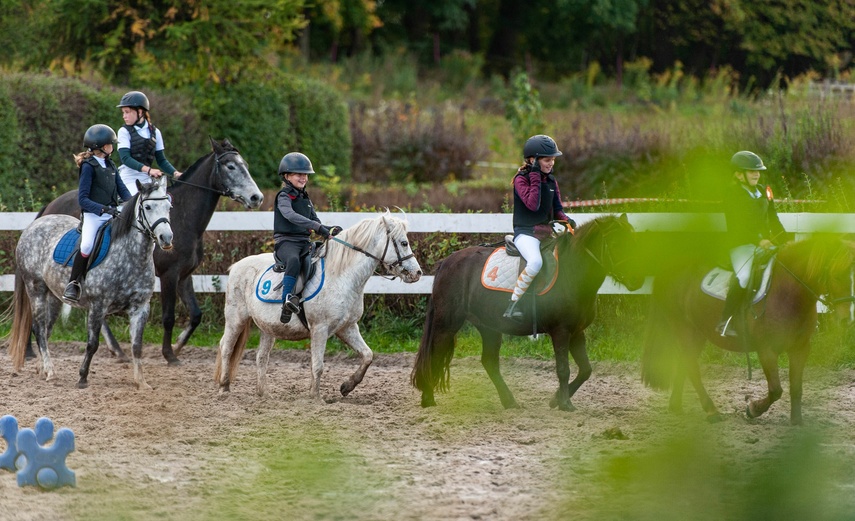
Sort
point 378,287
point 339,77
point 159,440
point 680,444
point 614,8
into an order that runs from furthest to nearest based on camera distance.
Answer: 1. point 614,8
2. point 339,77
3. point 378,287
4. point 159,440
5. point 680,444

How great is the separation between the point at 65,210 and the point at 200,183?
1.29 metres

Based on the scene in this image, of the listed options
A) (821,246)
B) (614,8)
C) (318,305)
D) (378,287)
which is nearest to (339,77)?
(614,8)

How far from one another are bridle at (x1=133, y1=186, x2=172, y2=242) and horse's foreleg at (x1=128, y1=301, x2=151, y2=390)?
2.09 feet

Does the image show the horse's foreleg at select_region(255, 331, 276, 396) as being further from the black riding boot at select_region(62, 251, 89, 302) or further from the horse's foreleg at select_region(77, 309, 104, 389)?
the black riding boot at select_region(62, 251, 89, 302)

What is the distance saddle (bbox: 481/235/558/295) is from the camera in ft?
24.7

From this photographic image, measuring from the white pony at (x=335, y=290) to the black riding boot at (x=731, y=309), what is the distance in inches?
85.8

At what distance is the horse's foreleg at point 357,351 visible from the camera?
7884 mm

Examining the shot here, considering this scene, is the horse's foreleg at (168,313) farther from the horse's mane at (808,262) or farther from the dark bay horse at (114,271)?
the horse's mane at (808,262)

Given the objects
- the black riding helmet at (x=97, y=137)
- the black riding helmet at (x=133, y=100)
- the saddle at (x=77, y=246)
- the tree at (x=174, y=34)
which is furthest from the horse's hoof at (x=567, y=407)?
the tree at (x=174, y=34)

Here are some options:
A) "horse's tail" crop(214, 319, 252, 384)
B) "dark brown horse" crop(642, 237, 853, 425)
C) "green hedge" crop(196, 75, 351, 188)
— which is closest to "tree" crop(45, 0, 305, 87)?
"green hedge" crop(196, 75, 351, 188)

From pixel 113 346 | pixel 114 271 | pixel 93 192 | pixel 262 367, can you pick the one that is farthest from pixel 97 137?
pixel 262 367

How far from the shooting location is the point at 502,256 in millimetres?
7719

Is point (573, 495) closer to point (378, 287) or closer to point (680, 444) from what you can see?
point (680, 444)

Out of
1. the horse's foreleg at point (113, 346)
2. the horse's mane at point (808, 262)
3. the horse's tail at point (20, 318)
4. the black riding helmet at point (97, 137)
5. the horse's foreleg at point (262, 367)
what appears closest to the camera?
the horse's mane at point (808, 262)
